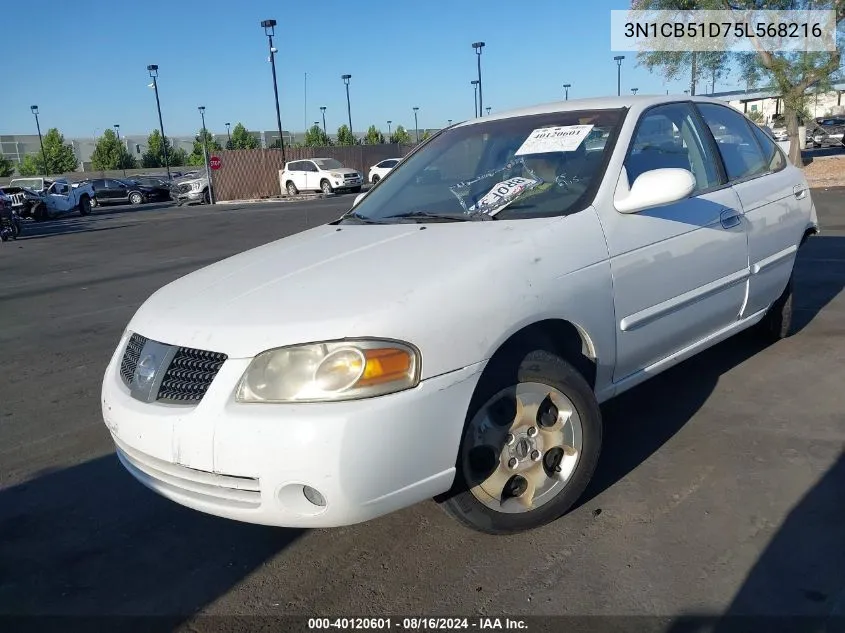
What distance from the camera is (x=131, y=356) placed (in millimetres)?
2990

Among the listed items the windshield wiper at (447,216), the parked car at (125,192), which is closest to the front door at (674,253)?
the windshield wiper at (447,216)

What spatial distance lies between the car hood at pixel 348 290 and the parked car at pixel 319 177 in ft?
104

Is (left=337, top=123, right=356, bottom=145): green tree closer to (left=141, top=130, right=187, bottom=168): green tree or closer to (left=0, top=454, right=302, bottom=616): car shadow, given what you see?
(left=141, top=130, right=187, bottom=168): green tree

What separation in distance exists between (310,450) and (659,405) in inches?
102

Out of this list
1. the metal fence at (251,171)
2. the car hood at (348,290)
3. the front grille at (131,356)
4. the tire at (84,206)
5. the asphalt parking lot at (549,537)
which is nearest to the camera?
the car hood at (348,290)

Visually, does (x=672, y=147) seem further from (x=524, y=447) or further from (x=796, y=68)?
(x=796, y=68)

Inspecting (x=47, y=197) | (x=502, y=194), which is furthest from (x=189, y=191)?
(x=502, y=194)

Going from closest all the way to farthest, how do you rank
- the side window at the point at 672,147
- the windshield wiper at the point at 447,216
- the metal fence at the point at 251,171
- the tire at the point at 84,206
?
the windshield wiper at the point at 447,216 → the side window at the point at 672,147 → the tire at the point at 84,206 → the metal fence at the point at 251,171

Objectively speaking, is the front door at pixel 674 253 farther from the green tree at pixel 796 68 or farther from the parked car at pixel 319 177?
the parked car at pixel 319 177

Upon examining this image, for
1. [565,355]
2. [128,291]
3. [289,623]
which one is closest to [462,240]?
[565,355]

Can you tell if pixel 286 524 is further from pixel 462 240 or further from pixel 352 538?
pixel 462 240

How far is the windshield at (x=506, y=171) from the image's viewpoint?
3418mm

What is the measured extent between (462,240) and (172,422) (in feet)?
4.31

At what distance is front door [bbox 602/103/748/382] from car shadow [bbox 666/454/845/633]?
3.06 ft
